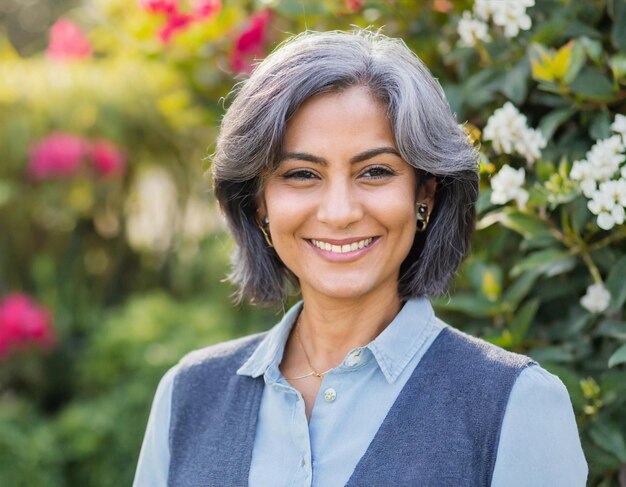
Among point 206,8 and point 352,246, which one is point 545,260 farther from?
point 206,8

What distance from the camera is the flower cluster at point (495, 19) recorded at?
1.97m

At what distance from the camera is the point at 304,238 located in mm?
1729

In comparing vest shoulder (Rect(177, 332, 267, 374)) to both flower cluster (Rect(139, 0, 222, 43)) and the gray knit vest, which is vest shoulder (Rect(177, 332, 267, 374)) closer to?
the gray knit vest

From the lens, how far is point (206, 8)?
2.94 m

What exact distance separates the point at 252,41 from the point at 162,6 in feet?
1.26

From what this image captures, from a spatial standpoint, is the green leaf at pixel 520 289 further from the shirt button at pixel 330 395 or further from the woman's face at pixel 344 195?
the shirt button at pixel 330 395

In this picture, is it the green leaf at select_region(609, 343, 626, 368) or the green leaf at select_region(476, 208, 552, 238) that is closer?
the green leaf at select_region(609, 343, 626, 368)

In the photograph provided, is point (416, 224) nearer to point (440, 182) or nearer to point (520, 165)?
point (440, 182)

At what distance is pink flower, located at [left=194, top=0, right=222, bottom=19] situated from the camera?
2.93m

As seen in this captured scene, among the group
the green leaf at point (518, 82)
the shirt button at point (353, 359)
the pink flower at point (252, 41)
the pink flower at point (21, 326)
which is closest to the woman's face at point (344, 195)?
the shirt button at point (353, 359)

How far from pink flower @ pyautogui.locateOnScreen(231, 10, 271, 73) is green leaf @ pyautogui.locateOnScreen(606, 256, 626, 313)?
141cm

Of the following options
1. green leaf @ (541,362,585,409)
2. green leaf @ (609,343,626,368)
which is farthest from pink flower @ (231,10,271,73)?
green leaf @ (609,343,626,368)

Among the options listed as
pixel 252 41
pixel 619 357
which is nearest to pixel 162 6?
pixel 252 41

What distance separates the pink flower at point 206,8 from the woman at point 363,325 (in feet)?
4.03
